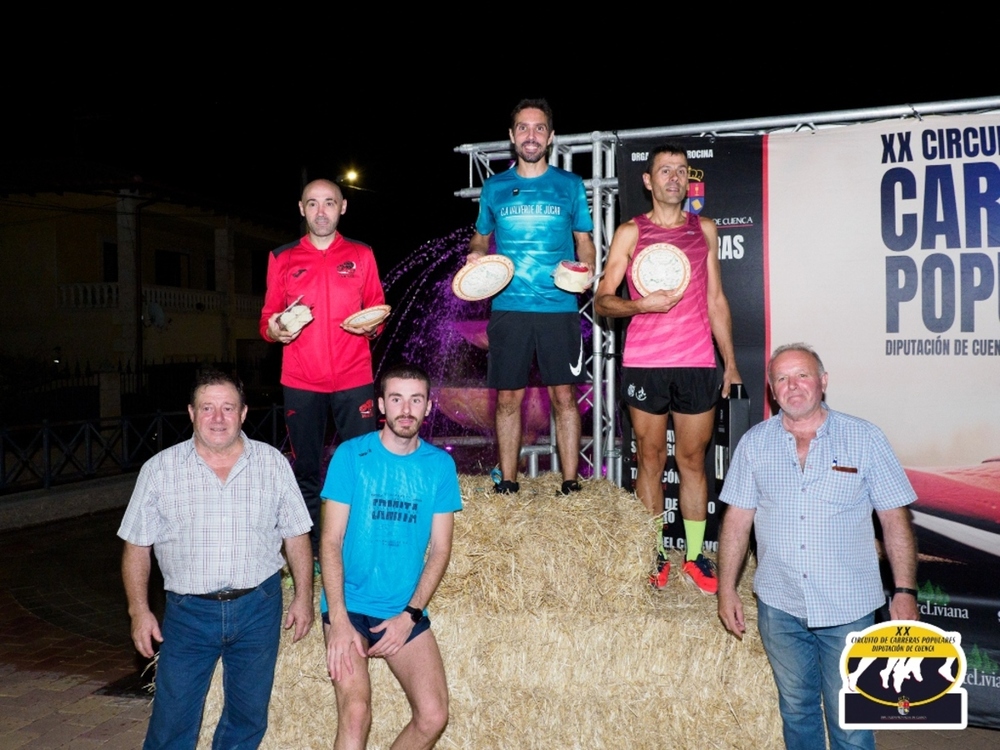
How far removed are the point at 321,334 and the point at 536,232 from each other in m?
1.28

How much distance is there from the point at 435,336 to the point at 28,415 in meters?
9.07

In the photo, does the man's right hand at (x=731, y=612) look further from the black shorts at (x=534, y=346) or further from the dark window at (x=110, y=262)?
the dark window at (x=110, y=262)

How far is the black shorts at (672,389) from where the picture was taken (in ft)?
13.3

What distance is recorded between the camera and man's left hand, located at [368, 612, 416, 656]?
3014mm

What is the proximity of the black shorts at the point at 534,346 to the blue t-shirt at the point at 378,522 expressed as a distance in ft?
4.36

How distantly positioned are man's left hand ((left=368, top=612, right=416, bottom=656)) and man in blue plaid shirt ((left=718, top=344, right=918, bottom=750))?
1387mm

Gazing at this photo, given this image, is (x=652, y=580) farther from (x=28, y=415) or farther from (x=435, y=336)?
(x=435, y=336)

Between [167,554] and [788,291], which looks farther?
[788,291]

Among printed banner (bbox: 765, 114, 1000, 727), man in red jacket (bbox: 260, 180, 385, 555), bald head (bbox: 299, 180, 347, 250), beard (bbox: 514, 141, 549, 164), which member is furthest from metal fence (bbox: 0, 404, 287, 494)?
printed banner (bbox: 765, 114, 1000, 727)

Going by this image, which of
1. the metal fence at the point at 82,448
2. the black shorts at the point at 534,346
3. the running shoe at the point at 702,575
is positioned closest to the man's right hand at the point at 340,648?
the black shorts at the point at 534,346

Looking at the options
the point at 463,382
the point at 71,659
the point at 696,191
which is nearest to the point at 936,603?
the point at 696,191

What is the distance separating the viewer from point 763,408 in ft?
15.7

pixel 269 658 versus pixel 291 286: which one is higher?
pixel 291 286

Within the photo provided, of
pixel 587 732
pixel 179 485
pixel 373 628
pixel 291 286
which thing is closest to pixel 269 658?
pixel 373 628
